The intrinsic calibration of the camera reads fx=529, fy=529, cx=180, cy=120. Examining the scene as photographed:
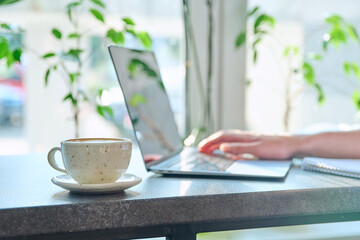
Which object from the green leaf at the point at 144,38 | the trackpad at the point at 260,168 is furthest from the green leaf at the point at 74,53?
the trackpad at the point at 260,168

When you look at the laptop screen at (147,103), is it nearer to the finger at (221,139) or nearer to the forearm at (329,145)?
the finger at (221,139)

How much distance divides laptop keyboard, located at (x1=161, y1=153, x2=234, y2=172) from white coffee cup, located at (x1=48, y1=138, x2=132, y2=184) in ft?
0.66

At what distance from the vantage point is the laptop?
0.94m

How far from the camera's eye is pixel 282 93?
2.30 meters

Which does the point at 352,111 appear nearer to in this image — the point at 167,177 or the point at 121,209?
the point at 167,177

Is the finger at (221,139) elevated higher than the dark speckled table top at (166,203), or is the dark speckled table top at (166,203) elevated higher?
the finger at (221,139)

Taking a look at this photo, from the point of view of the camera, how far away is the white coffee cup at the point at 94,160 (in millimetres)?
745

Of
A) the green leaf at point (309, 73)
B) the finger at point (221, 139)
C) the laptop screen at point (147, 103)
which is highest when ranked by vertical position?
the green leaf at point (309, 73)

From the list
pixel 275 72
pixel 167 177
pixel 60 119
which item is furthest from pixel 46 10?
pixel 167 177

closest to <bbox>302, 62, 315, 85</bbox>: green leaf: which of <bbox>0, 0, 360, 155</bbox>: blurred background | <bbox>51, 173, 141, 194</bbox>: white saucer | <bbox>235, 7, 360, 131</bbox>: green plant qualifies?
<bbox>235, 7, 360, 131</bbox>: green plant

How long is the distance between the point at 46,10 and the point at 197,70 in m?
0.64

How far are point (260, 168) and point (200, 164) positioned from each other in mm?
116

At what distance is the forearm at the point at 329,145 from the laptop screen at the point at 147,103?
0.28 meters

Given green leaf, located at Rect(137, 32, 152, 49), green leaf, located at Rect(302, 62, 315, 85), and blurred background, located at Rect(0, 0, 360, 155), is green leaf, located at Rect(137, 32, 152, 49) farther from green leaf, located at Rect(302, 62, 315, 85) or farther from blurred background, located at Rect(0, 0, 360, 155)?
green leaf, located at Rect(302, 62, 315, 85)
